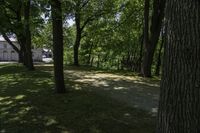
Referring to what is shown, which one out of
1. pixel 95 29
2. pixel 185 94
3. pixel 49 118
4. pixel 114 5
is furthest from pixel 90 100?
pixel 95 29

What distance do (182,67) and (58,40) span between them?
301 inches

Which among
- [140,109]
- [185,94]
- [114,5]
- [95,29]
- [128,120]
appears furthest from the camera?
[95,29]

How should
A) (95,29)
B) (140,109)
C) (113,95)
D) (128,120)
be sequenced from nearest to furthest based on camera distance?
(128,120), (140,109), (113,95), (95,29)

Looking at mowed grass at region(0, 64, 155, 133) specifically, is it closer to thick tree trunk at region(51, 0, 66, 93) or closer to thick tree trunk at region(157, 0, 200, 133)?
thick tree trunk at region(51, 0, 66, 93)

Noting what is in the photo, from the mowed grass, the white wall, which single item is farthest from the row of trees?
the white wall

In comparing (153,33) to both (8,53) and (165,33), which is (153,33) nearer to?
(165,33)

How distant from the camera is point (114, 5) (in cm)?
3111

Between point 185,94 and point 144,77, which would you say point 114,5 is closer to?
point 144,77

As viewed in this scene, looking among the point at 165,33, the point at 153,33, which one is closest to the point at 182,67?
the point at 165,33

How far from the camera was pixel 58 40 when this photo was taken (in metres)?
11.5

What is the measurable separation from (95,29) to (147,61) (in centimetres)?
1526

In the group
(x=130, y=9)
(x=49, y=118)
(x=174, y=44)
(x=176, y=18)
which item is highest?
(x=130, y=9)

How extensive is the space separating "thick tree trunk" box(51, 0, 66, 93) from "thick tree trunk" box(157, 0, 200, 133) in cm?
729

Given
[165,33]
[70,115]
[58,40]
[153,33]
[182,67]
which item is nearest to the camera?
[182,67]
